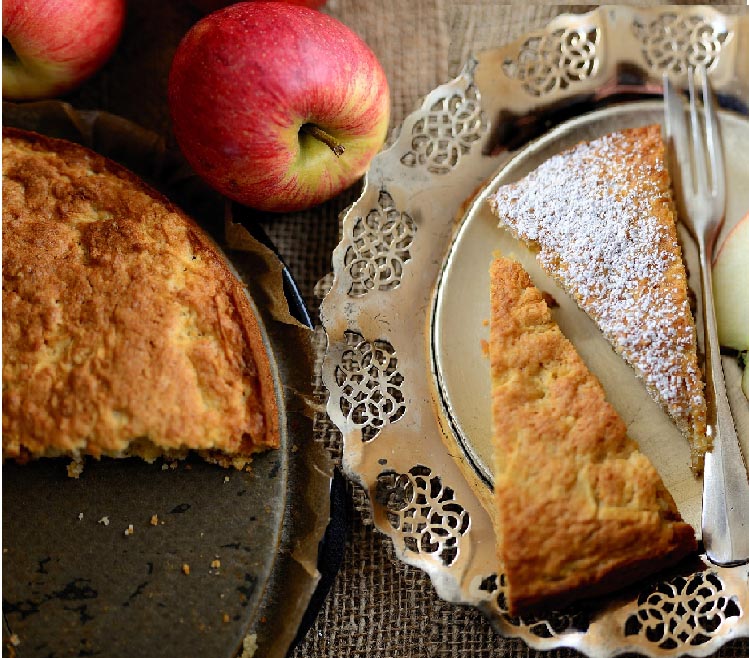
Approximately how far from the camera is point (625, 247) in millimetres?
2205

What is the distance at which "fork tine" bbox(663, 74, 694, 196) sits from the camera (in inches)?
92.0

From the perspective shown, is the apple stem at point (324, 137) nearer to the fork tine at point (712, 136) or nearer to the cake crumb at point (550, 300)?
the cake crumb at point (550, 300)

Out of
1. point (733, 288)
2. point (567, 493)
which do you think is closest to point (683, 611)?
point (567, 493)

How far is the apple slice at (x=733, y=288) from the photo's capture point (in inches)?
86.5

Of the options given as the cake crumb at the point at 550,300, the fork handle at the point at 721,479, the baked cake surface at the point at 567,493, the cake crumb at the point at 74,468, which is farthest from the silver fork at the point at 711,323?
the cake crumb at the point at 74,468

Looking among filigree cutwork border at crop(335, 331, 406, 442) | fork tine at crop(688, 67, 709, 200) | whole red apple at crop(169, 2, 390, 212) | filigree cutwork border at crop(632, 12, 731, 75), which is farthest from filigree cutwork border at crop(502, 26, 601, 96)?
filigree cutwork border at crop(335, 331, 406, 442)

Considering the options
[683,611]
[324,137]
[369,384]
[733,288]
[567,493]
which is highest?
[324,137]

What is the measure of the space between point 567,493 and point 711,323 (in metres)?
0.67

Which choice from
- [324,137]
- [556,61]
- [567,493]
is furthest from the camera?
[556,61]

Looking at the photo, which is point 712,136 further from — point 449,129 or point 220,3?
point 220,3

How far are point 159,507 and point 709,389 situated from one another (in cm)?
155

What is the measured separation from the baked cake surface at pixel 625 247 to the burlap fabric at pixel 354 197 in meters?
0.54

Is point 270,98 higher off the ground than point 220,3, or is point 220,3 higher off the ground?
point 220,3

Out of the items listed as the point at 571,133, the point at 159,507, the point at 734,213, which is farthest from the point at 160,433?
the point at 734,213
